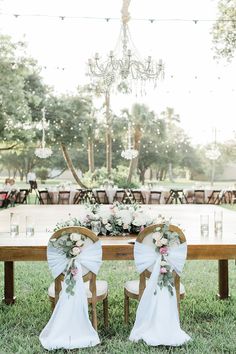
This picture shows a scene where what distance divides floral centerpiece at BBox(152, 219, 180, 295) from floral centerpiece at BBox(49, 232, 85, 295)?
569mm

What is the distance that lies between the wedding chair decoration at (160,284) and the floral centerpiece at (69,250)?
45cm

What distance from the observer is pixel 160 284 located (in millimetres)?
3492

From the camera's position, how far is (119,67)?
22.4 feet

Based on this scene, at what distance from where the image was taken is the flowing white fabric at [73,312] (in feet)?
11.2

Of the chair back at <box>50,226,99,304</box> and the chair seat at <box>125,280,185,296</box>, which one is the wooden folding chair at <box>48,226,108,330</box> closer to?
the chair back at <box>50,226,99,304</box>

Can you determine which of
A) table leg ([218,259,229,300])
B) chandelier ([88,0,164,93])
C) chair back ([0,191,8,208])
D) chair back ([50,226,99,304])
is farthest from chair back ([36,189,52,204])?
chair back ([50,226,99,304])

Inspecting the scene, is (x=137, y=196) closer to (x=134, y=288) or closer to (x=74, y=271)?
(x=134, y=288)

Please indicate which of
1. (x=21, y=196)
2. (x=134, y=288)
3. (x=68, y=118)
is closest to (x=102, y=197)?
(x=21, y=196)

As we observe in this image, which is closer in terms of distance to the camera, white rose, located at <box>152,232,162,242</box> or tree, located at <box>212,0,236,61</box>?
white rose, located at <box>152,232,162,242</box>

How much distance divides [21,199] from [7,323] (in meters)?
13.1

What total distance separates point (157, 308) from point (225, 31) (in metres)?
10.3

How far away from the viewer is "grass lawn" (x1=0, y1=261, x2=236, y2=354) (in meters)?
3.39

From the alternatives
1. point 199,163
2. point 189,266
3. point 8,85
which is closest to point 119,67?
point 189,266

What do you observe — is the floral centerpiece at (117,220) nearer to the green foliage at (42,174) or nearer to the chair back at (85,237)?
the chair back at (85,237)
